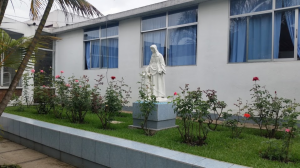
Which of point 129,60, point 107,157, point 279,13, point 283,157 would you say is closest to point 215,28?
point 279,13

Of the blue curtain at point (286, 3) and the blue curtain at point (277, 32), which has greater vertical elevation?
the blue curtain at point (286, 3)

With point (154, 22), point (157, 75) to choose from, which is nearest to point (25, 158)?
point (157, 75)

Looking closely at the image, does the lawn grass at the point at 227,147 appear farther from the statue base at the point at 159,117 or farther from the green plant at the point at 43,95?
the green plant at the point at 43,95

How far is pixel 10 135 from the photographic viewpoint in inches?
244

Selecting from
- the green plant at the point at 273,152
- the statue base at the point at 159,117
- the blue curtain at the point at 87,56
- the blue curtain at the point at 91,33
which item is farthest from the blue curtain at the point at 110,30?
the green plant at the point at 273,152

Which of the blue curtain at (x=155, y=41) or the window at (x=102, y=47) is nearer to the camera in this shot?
the blue curtain at (x=155, y=41)

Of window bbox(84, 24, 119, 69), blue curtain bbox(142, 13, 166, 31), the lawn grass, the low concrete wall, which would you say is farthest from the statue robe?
window bbox(84, 24, 119, 69)

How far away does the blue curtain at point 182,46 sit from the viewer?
328 inches

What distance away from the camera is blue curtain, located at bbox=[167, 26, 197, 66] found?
8.33 meters

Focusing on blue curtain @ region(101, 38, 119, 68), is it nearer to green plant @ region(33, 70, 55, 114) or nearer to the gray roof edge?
the gray roof edge

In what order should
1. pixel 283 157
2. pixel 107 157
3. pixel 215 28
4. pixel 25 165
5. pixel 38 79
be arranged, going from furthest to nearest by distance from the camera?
pixel 38 79
pixel 215 28
pixel 25 165
pixel 107 157
pixel 283 157

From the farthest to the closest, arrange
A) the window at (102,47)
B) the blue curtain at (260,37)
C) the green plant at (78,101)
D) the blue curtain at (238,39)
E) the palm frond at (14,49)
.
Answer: the window at (102,47) < the blue curtain at (238,39) < the blue curtain at (260,37) < the green plant at (78,101) < the palm frond at (14,49)

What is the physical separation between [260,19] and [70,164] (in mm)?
6232

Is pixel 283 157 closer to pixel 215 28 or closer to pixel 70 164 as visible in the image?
pixel 70 164
